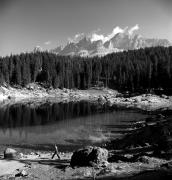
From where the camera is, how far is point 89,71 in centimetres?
17625

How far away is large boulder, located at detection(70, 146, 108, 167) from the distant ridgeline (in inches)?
4713

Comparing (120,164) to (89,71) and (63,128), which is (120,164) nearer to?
(63,128)

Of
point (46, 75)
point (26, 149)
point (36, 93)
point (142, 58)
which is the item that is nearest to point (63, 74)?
point (46, 75)

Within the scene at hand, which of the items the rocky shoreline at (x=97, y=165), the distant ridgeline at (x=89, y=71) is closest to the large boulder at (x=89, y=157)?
the rocky shoreline at (x=97, y=165)

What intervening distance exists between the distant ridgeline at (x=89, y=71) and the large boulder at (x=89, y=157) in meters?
120

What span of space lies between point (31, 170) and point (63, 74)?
144694 mm

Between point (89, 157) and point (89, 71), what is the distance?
5820 inches

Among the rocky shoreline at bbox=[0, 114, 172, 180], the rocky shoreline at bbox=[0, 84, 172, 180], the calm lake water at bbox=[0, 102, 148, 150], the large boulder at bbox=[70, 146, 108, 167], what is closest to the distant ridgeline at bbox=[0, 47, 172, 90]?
the calm lake water at bbox=[0, 102, 148, 150]

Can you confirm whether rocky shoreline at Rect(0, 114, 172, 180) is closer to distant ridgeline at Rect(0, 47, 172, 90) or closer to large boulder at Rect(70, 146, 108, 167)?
large boulder at Rect(70, 146, 108, 167)

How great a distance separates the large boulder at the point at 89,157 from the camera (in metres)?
29.1

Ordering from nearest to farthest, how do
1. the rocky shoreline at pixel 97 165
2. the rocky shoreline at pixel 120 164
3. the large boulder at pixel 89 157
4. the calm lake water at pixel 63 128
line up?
the rocky shoreline at pixel 97 165
the rocky shoreline at pixel 120 164
the large boulder at pixel 89 157
the calm lake water at pixel 63 128

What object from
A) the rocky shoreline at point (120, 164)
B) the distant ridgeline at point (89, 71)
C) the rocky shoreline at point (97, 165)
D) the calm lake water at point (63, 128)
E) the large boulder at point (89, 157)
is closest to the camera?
the rocky shoreline at point (97, 165)

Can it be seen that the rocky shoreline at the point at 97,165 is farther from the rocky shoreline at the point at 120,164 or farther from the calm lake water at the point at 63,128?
the calm lake water at the point at 63,128

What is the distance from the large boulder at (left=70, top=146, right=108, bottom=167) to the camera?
2906 cm
